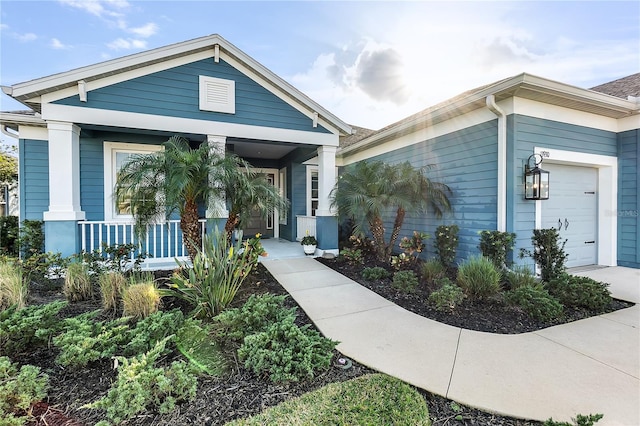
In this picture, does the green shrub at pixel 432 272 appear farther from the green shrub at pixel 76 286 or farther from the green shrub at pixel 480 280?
Result: the green shrub at pixel 76 286

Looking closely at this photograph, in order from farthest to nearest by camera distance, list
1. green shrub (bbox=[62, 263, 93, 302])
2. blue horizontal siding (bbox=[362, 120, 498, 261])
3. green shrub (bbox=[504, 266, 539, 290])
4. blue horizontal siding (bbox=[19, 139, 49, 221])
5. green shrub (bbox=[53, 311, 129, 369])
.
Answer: blue horizontal siding (bbox=[19, 139, 49, 221]) → blue horizontal siding (bbox=[362, 120, 498, 261]) → green shrub (bbox=[504, 266, 539, 290]) → green shrub (bbox=[62, 263, 93, 302]) → green shrub (bbox=[53, 311, 129, 369])

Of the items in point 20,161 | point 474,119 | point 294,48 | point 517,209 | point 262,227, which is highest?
point 294,48

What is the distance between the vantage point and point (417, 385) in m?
2.28

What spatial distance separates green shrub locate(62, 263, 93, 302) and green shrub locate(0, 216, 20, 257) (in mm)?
4317

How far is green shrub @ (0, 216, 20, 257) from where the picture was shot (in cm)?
664

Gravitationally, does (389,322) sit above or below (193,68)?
below

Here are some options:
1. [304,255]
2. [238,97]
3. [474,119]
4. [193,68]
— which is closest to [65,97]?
[193,68]

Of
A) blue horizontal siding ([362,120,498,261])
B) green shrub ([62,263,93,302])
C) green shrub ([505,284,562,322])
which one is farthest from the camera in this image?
blue horizontal siding ([362,120,498,261])

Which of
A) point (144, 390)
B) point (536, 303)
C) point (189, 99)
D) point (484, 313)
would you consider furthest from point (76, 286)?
point (536, 303)

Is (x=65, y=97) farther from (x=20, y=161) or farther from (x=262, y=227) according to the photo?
(x=262, y=227)

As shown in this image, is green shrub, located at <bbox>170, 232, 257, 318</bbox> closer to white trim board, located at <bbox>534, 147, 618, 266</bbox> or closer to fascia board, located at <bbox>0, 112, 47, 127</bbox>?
fascia board, located at <bbox>0, 112, 47, 127</bbox>

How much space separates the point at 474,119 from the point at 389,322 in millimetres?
4595

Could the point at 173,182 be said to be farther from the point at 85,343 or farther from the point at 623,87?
the point at 623,87

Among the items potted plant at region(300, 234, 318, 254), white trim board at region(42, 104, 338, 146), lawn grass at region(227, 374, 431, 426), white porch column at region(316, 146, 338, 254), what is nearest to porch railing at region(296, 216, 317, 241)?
potted plant at region(300, 234, 318, 254)
